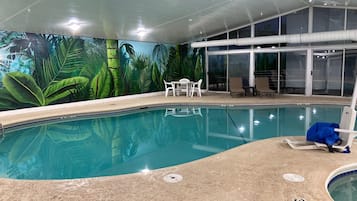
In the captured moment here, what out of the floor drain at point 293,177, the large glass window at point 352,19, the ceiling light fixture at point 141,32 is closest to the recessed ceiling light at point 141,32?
the ceiling light fixture at point 141,32

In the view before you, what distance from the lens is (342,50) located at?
10.2 m

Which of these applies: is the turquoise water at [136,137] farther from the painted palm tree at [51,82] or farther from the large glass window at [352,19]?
the large glass window at [352,19]

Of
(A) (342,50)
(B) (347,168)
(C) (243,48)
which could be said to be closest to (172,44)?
(C) (243,48)

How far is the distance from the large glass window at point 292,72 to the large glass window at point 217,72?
2521 millimetres

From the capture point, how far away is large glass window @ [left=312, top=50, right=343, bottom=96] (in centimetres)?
1039

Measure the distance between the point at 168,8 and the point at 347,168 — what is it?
19.7 ft

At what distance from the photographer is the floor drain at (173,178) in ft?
10.3

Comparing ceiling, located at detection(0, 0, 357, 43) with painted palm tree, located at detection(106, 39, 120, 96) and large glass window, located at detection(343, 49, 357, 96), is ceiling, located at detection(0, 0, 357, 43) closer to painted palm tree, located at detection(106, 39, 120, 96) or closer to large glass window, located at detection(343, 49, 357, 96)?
painted palm tree, located at detection(106, 39, 120, 96)

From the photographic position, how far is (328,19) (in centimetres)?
1045

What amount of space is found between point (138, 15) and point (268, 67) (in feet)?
20.1

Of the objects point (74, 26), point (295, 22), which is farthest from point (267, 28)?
point (74, 26)

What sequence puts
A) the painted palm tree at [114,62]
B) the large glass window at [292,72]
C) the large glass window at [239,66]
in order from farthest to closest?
1. the large glass window at [239,66]
2. the large glass window at [292,72]
3. the painted palm tree at [114,62]

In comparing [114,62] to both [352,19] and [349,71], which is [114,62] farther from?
[352,19]

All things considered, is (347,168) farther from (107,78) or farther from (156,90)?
(156,90)
